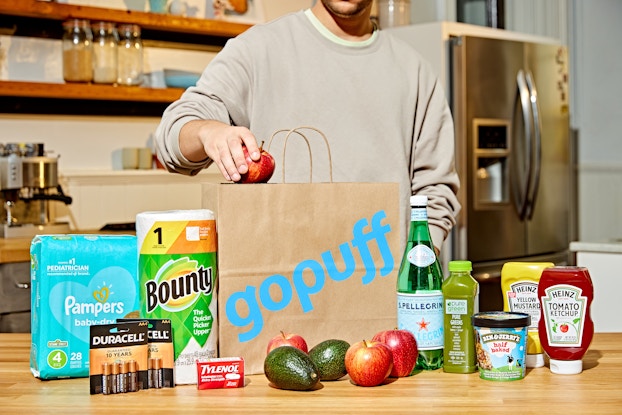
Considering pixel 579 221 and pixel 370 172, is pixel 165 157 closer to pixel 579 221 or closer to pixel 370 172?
pixel 370 172

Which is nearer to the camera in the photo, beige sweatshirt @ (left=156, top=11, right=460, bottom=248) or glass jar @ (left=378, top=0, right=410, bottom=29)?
beige sweatshirt @ (left=156, top=11, right=460, bottom=248)

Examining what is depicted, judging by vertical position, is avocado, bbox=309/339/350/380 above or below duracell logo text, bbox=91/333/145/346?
below

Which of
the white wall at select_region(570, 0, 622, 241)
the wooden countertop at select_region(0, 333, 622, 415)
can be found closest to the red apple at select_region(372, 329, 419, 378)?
the wooden countertop at select_region(0, 333, 622, 415)

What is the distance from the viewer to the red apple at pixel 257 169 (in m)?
1.57

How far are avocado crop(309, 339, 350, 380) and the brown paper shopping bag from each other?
2.8 inches

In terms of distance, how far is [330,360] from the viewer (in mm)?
1475

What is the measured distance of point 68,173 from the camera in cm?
396

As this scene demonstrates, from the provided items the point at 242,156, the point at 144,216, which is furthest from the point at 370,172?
the point at 144,216

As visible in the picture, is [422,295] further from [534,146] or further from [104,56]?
[534,146]

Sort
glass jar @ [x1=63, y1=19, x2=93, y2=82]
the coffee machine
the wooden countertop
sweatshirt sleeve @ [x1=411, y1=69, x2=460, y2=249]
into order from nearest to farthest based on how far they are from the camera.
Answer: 1. the wooden countertop
2. sweatshirt sleeve @ [x1=411, y1=69, x2=460, y2=249]
3. the coffee machine
4. glass jar @ [x1=63, y1=19, x2=93, y2=82]

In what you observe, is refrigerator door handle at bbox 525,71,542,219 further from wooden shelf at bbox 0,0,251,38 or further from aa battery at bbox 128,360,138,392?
aa battery at bbox 128,360,138,392

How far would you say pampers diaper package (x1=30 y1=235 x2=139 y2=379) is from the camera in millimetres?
1505

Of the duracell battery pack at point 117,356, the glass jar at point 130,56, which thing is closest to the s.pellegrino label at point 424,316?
the duracell battery pack at point 117,356

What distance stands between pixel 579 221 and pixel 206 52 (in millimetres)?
2395
